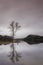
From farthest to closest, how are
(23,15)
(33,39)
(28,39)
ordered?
(33,39) → (28,39) → (23,15)

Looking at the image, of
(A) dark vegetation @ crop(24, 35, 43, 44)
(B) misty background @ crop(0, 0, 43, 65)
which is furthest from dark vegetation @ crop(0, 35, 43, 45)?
(B) misty background @ crop(0, 0, 43, 65)

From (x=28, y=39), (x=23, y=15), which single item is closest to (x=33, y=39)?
(x=28, y=39)

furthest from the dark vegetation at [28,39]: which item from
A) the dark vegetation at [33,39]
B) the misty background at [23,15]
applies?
the misty background at [23,15]

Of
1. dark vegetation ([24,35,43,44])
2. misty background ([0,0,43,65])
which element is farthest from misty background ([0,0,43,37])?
dark vegetation ([24,35,43,44])

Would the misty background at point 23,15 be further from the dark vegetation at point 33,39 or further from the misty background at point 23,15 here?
the dark vegetation at point 33,39

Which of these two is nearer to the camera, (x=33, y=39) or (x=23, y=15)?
(x=23, y=15)

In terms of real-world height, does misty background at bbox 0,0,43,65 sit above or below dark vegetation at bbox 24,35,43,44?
above

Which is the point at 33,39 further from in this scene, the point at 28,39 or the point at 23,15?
the point at 23,15

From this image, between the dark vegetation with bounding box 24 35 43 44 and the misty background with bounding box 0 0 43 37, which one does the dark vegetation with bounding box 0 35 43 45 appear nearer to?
the dark vegetation with bounding box 24 35 43 44

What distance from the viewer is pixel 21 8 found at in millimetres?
3520

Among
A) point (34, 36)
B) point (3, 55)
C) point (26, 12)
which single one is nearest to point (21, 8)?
point (26, 12)

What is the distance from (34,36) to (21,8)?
2.37 ft

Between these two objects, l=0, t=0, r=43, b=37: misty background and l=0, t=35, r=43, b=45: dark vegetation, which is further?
l=0, t=35, r=43, b=45: dark vegetation

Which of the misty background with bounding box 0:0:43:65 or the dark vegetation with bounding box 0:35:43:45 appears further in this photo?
the dark vegetation with bounding box 0:35:43:45
